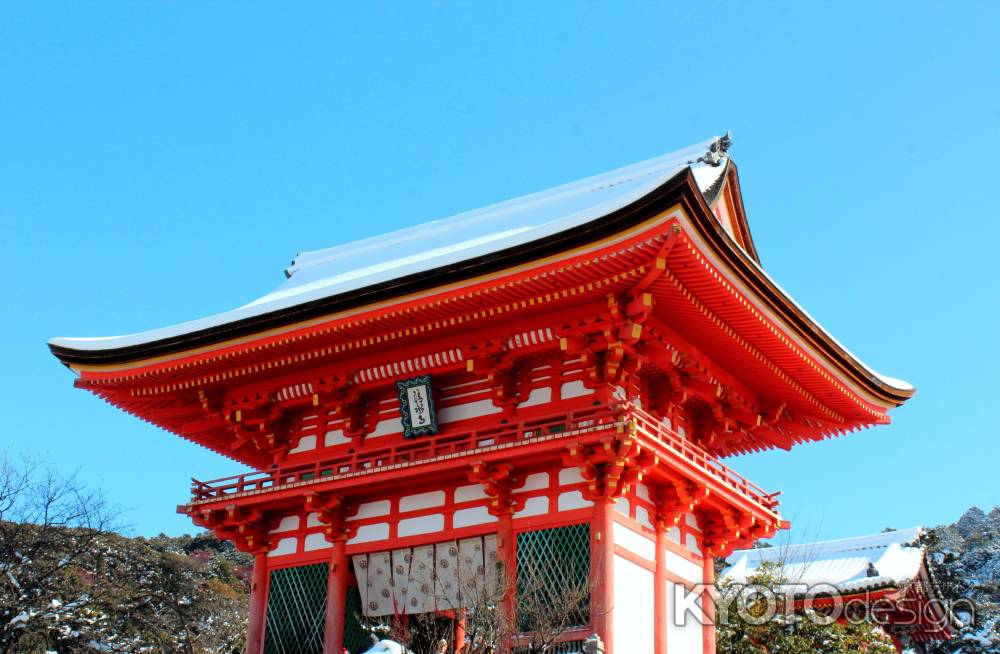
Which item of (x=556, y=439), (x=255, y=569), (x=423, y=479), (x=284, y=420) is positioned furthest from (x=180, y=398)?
(x=556, y=439)

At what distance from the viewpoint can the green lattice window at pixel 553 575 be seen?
13789mm

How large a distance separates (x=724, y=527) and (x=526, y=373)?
13.4 ft

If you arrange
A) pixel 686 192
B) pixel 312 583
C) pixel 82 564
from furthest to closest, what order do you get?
pixel 82 564
pixel 312 583
pixel 686 192

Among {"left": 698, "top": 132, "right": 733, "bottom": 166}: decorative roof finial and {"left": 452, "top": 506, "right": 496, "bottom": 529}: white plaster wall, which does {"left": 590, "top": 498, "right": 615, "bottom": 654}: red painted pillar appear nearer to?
{"left": 452, "top": 506, "right": 496, "bottom": 529}: white plaster wall

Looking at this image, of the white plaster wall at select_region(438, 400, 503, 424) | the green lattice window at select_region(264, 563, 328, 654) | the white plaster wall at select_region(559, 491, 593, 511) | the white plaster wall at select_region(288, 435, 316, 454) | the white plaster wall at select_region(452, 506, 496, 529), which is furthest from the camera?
the white plaster wall at select_region(288, 435, 316, 454)

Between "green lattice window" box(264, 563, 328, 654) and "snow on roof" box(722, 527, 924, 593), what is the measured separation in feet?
33.8

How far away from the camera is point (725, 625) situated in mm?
17719

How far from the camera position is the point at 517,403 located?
15945 mm

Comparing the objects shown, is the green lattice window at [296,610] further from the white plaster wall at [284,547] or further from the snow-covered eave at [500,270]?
the snow-covered eave at [500,270]

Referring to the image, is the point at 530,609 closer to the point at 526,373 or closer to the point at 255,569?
the point at 526,373

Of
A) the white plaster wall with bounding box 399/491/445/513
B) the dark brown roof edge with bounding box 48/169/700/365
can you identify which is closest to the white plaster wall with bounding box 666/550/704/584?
the white plaster wall with bounding box 399/491/445/513

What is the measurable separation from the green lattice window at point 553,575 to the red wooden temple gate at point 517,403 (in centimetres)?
5

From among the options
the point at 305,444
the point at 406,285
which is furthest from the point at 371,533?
the point at 406,285

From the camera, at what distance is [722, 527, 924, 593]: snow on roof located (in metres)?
24.1
